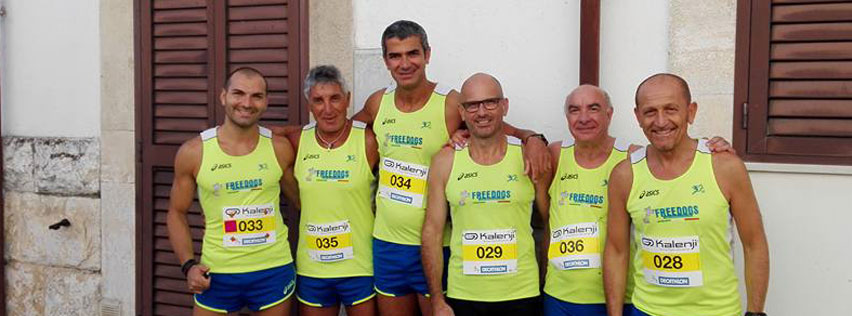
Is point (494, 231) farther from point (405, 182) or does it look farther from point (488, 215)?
point (405, 182)

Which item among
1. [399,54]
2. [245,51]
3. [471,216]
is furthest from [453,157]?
[245,51]

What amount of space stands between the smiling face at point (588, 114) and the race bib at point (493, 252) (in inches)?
20.6

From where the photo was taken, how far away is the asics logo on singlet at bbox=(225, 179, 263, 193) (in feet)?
12.8

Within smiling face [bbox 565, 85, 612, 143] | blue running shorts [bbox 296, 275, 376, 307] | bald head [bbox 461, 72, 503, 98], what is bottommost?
blue running shorts [bbox 296, 275, 376, 307]

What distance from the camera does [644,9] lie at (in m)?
3.91

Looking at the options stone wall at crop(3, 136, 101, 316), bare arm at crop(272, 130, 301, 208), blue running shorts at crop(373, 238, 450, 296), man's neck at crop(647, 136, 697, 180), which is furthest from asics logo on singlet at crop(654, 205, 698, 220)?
stone wall at crop(3, 136, 101, 316)

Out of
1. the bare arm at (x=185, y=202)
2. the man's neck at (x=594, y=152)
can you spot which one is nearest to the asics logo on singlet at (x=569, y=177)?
the man's neck at (x=594, y=152)

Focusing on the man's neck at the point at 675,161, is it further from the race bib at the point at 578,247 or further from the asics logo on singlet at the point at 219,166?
the asics logo on singlet at the point at 219,166

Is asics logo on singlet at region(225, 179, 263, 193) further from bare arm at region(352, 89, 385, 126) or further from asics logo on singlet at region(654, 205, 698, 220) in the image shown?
asics logo on singlet at region(654, 205, 698, 220)

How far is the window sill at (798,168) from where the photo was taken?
11.7 ft

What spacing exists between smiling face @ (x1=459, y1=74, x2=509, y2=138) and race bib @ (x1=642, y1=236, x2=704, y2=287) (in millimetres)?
812

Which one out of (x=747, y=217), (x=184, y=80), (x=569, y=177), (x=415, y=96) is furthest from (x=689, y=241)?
(x=184, y=80)

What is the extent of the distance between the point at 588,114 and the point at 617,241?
0.55 meters

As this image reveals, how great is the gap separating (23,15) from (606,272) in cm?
442
